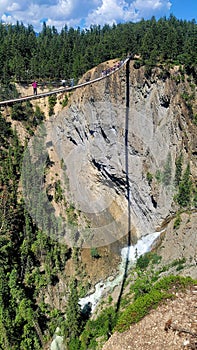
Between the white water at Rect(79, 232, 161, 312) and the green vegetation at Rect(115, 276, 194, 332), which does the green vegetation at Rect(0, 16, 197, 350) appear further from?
the white water at Rect(79, 232, 161, 312)

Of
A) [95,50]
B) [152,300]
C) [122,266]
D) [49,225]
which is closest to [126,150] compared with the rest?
[49,225]

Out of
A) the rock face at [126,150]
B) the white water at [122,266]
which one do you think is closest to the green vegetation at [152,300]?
the white water at [122,266]

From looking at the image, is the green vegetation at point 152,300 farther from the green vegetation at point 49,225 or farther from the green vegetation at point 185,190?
the green vegetation at point 185,190

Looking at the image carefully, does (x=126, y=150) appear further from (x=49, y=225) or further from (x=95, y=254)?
(x=49, y=225)

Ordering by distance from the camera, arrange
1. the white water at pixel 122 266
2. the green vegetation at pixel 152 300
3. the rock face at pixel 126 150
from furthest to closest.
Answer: the rock face at pixel 126 150 → the white water at pixel 122 266 → the green vegetation at pixel 152 300

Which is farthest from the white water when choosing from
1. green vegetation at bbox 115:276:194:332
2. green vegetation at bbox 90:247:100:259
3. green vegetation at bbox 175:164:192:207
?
green vegetation at bbox 115:276:194:332

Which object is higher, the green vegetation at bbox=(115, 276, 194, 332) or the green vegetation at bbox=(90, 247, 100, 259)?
the green vegetation at bbox=(115, 276, 194, 332)

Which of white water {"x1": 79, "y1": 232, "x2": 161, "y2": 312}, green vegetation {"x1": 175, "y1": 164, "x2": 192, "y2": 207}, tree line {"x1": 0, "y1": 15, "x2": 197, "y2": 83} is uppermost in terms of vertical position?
tree line {"x1": 0, "y1": 15, "x2": 197, "y2": 83}

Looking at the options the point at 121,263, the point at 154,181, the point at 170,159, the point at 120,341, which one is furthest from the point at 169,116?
the point at 120,341
